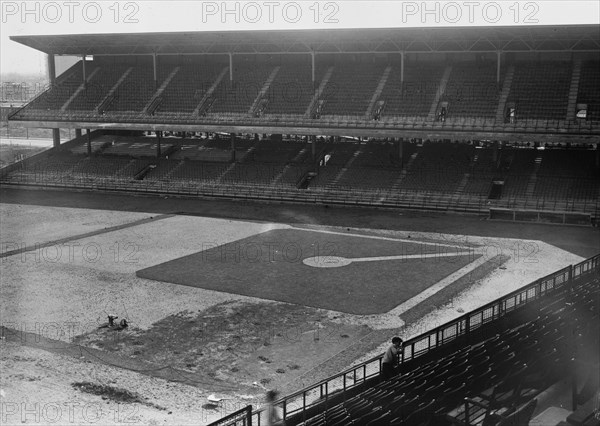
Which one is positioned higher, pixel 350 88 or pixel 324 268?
pixel 350 88

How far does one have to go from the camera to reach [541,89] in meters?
42.7

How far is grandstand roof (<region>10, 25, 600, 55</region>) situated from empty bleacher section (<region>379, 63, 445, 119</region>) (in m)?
1.70

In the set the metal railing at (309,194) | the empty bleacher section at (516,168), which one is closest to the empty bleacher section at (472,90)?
the empty bleacher section at (516,168)

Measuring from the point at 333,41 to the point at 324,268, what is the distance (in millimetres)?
22894

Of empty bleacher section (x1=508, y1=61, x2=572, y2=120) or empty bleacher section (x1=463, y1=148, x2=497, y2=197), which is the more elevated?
empty bleacher section (x1=508, y1=61, x2=572, y2=120)

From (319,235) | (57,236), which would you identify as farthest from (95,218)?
(319,235)

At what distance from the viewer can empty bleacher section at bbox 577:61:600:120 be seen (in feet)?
132

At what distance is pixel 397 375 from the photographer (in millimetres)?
11953

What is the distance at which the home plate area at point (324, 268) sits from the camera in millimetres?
23484

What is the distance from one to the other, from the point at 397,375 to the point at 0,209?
35723mm

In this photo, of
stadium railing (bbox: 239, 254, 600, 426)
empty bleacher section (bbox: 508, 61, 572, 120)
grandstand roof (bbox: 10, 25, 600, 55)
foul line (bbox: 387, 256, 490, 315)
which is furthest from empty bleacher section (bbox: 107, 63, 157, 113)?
Result: stadium railing (bbox: 239, 254, 600, 426)

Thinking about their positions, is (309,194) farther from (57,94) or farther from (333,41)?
(57,94)

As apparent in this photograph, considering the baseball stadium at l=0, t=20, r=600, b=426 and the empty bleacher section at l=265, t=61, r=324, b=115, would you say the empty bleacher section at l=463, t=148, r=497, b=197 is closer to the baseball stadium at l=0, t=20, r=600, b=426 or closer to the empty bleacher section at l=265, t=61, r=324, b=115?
the baseball stadium at l=0, t=20, r=600, b=426

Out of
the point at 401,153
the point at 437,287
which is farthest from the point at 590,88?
the point at 437,287
